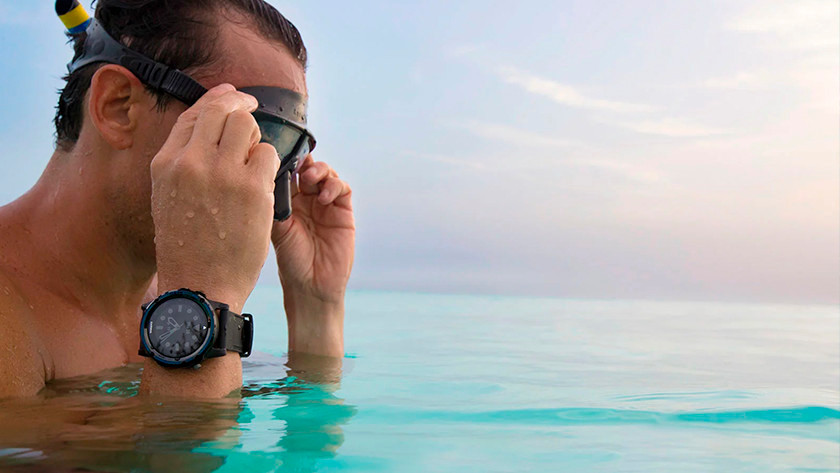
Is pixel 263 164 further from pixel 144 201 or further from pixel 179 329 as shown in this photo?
pixel 144 201

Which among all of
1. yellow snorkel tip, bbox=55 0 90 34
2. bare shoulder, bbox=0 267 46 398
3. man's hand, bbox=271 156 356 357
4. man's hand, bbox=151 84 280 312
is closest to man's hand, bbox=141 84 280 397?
man's hand, bbox=151 84 280 312

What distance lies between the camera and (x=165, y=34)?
2.69 metres

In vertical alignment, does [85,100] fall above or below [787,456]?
above

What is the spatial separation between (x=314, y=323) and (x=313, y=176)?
30.9 inches

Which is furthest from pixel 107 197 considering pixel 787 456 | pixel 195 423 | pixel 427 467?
pixel 787 456

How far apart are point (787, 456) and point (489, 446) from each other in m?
0.93

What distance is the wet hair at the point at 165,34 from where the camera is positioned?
266 centimetres

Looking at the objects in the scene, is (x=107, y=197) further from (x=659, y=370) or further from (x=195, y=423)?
(x=659, y=370)

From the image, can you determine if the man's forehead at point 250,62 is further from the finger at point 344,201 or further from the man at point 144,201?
the finger at point 344,201

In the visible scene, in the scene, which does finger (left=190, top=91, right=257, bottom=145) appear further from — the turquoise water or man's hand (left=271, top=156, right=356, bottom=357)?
man's hand (left=271, top=156, right=356, bottom=357)

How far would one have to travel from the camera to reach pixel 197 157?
2061mm

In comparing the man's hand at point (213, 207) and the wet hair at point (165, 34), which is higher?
the wet hair at point (165, 34)

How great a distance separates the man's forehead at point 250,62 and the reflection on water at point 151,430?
47.6 inches

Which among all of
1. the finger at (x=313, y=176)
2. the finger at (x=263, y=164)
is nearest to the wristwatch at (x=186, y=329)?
the finger at (x=263, y=164)
